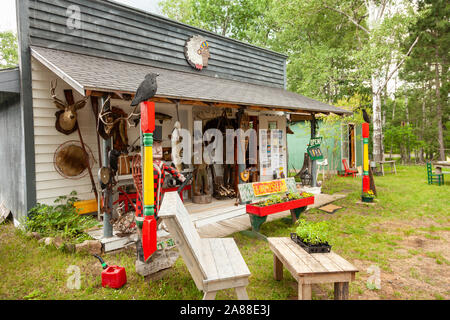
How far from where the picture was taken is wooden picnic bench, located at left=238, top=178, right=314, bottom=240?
506 centimetres

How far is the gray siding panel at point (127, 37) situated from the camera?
17.7 ft

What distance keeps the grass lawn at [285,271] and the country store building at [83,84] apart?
134 centimetres

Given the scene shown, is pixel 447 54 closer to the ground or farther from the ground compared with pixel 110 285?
farther from the ground

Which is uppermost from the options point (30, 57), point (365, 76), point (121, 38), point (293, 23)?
point (293, 23)

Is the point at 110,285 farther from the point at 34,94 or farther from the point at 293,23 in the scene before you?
the point at 293,23

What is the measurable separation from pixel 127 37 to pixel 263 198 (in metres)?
5.38

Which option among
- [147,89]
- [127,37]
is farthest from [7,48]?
[147,89]

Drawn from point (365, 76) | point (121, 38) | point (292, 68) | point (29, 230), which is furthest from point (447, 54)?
point (29, 230)

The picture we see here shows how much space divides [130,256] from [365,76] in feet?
49.8

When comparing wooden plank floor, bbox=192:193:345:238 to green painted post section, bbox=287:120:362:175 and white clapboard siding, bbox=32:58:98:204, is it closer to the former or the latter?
white clapboard siding, bbox=32:58:98:204

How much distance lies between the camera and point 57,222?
192 inches

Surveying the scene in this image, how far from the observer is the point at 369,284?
3309mm

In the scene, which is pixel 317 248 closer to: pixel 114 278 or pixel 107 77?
pixel 114 278

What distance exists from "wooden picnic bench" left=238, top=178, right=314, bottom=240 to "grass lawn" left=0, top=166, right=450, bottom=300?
13.9 inches
